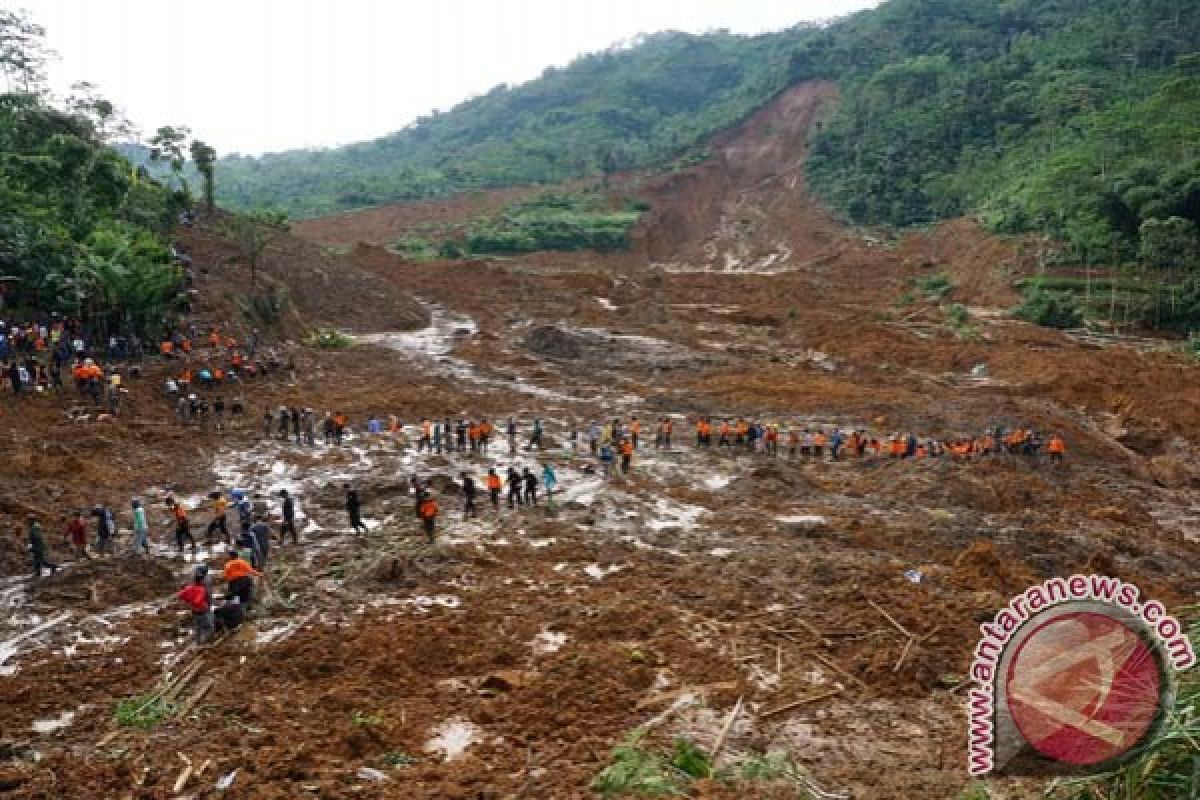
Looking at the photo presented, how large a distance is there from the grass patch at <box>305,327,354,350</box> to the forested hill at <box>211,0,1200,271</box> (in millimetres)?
36816

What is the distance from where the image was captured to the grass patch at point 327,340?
3130 cm

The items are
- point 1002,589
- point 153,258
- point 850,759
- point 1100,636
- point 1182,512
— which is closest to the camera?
point 1100,636

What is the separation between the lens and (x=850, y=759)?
23.9 feet

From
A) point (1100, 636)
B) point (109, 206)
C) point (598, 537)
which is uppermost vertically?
point (109, 206)

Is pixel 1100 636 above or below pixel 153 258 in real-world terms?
below

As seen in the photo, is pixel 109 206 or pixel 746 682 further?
pixel 109 206

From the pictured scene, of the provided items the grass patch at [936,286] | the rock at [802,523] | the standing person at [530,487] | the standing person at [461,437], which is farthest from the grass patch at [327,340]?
the grass patch at [936,286]

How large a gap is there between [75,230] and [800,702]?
26749 mm

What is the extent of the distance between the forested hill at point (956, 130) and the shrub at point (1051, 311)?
16.5ft

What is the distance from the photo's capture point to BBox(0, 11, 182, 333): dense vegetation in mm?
22234

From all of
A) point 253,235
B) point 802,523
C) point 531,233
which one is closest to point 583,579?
point 802,523

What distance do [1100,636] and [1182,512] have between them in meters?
17.0

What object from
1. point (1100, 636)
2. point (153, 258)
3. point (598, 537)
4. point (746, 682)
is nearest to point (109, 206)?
point (153, 258)

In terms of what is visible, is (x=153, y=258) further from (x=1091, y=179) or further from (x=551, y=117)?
(x=551, y=117)
